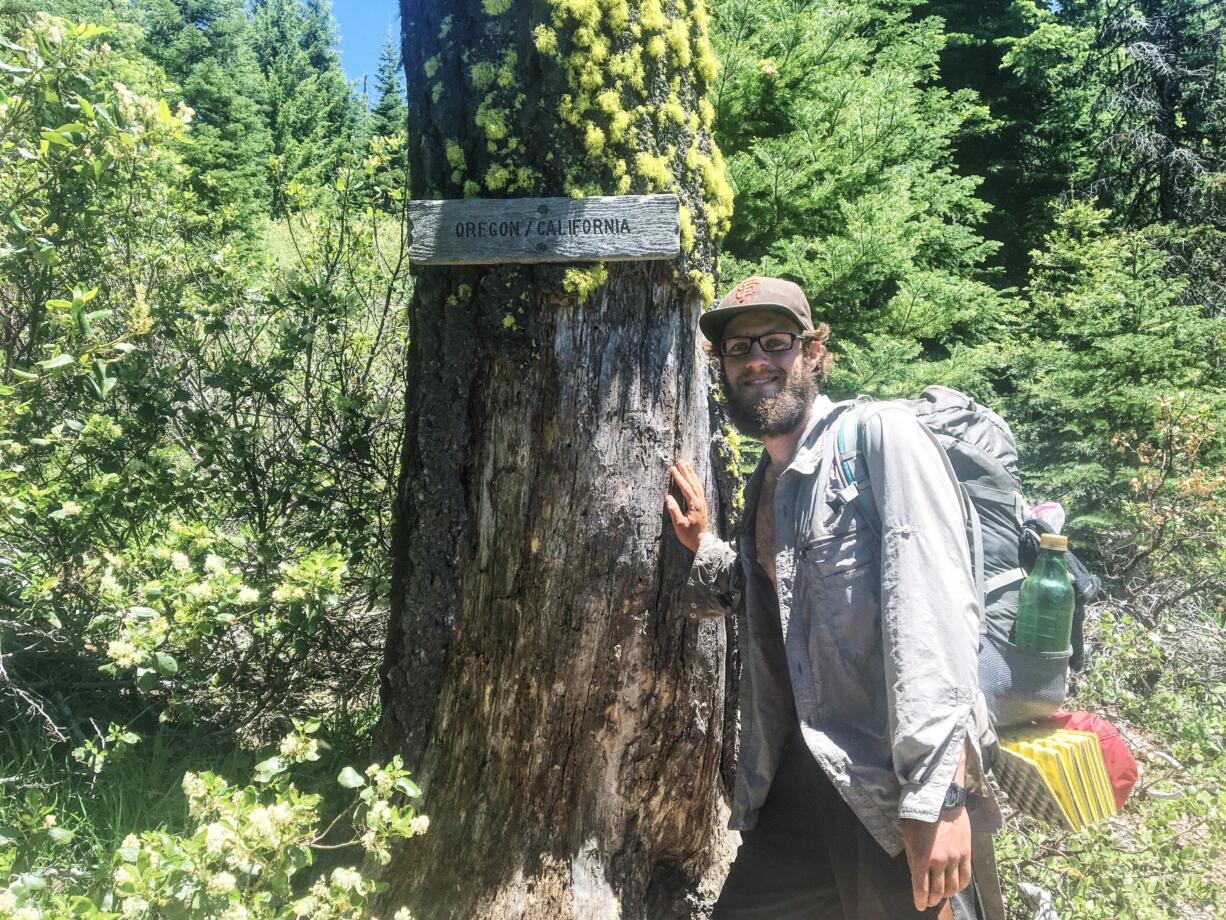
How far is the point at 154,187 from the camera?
13.4 ft

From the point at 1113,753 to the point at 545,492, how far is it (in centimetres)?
196

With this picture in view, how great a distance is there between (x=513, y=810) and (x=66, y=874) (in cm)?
148

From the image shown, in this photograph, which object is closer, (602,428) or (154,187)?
(602,428)

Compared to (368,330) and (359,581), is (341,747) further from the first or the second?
(368,330)

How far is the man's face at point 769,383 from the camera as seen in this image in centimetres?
247

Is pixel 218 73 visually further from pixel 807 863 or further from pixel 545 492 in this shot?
pixel 807 863

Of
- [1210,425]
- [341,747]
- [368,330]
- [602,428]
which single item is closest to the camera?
[602,428]

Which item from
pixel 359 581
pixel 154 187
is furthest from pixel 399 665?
pixel 154 187

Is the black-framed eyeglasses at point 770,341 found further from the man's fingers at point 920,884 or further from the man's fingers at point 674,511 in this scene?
the man's fingers at point 920,884

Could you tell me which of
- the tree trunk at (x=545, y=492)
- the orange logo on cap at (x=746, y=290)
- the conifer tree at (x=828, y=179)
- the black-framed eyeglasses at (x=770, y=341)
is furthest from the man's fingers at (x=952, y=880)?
the conifer tree at (x=828, y=179)

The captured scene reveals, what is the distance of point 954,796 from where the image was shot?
1.95 m

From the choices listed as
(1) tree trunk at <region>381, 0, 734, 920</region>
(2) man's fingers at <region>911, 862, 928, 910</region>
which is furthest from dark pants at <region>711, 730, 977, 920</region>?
(1) tree trunk at <region>381, 0, 734, 920</region>

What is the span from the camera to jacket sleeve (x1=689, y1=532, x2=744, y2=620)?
2574mm

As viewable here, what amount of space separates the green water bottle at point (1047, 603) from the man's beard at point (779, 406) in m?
0.79
